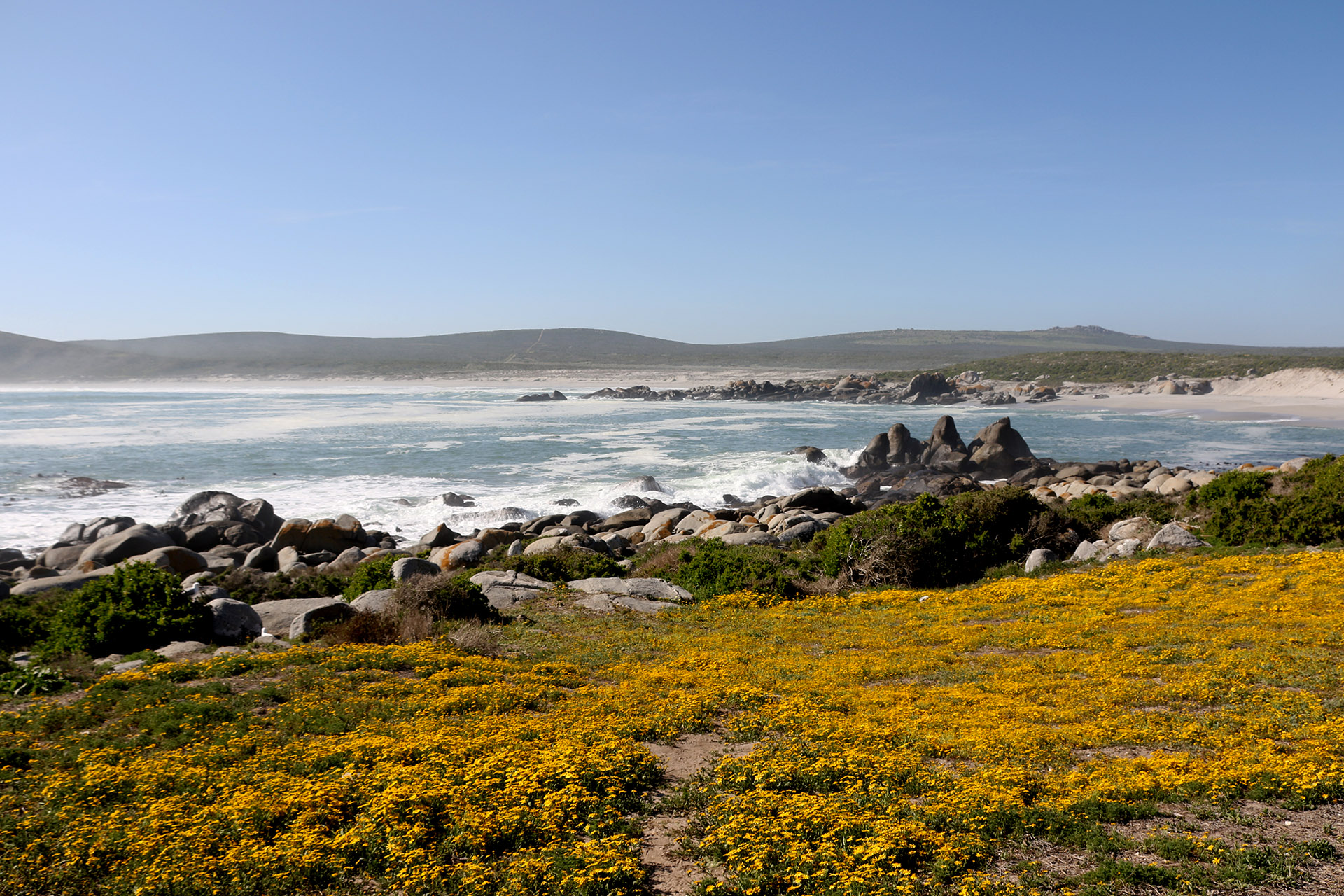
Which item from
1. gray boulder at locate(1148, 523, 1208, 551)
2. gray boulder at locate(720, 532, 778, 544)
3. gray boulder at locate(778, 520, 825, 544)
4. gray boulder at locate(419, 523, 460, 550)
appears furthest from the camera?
gray boulder at locate(419, 523, 460, 550)

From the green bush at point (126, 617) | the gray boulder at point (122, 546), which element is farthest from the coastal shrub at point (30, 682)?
the gray boulder at point (122, 546)

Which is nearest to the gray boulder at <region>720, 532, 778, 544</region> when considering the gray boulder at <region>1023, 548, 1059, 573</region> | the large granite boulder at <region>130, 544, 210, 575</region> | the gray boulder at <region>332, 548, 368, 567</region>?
the gray boulder at <region>1023, 548, 1059, 573</region>

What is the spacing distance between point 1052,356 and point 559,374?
8777 centimetres

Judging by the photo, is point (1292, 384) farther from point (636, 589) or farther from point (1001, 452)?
point (636, 589)

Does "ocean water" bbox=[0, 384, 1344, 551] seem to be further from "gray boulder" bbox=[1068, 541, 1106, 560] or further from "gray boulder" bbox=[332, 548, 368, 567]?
"gray boulder" bbox=[1068, 541, 1106, 560]

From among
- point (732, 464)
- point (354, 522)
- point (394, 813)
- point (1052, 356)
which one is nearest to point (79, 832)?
point (394, 813)

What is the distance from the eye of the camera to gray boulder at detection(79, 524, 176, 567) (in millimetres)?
22562

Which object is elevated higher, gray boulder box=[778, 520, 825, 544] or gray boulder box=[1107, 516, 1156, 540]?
gray boulder box=[1107, 516, 1156, 540]

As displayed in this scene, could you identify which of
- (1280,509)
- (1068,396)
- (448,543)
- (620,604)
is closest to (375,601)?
(620,604)

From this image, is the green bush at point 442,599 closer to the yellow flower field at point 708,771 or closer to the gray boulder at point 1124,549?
the yellow flower field at point 708,771

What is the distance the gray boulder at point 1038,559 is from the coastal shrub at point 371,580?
45.8 ft

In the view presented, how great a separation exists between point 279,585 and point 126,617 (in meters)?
6.72

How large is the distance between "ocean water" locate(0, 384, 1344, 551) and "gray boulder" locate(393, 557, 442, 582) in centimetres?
1349

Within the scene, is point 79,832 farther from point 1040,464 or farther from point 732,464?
point 1040,464
